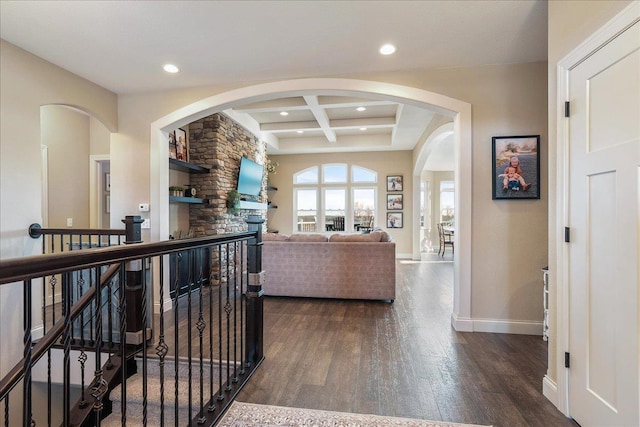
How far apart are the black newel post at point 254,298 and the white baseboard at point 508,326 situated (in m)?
2.23

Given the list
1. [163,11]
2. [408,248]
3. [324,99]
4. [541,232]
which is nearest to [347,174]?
[408,248]

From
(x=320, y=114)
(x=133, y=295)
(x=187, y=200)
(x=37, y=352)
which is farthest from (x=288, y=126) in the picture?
(x=37, y=352)

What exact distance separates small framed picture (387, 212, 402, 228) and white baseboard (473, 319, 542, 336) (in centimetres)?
524

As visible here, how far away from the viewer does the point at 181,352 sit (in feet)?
8.90

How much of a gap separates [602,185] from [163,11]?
3188mm

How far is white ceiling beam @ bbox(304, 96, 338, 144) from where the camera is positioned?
4.80m

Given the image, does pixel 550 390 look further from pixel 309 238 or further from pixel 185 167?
pixel 185 167

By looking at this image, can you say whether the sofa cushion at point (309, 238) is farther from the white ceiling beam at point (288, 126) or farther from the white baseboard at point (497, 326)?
the white ceiling beam at point (288, 126)

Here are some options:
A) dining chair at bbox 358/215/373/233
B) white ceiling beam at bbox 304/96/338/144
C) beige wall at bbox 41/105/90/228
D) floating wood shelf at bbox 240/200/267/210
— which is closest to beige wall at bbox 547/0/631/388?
white ceiling beam at bbox 304/96/338/144

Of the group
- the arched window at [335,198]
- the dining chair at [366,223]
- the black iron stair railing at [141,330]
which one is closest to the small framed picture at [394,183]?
the arched window at [335,198]

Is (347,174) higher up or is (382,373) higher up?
(347,174)

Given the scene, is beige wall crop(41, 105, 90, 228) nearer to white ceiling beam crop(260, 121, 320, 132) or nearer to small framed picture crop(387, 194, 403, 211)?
white ceiling beam crop(260, 121, 320, 132)

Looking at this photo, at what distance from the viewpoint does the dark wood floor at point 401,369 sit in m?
1.91

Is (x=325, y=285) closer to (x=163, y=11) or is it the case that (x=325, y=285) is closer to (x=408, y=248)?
(x=163, y=11)
